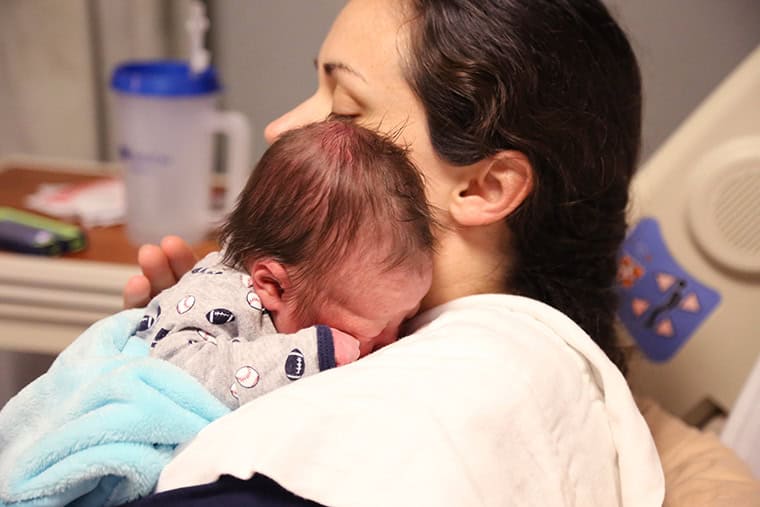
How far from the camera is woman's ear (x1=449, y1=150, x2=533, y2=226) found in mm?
811

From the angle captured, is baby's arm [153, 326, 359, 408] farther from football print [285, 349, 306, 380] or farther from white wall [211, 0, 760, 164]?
white wall [211, 0, 760, 164]

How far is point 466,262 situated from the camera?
0.85 meters

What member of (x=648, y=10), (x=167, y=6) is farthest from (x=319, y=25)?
(x=648, y=10)

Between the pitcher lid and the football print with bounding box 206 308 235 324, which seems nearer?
the football print with bounding box 206 308 235 324

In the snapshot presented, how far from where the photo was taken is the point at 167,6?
1.69 metres

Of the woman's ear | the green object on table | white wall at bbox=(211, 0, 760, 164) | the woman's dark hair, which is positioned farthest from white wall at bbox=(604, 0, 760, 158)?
the green object on table

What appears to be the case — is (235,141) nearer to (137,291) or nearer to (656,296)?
(137,291)

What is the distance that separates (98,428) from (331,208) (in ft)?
0.91

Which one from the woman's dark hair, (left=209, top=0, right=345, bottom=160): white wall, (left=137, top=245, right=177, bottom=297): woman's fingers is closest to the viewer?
the woman's dark hair

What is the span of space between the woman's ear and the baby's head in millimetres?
69

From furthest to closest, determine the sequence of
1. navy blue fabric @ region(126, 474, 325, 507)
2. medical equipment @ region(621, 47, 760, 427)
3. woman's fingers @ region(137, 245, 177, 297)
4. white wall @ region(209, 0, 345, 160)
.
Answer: white wall @ region(209, 0, 345, 160) → medical equipment @ region(621, 47, 760, 427) → woman's fingers @ region(137, 245, 177, 297) → navy blue fabric @ region(126, 474, 325, 507)

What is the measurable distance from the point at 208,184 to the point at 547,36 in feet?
2.62

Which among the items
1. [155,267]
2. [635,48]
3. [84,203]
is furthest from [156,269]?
[635,48]

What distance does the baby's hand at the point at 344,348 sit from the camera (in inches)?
27.5
